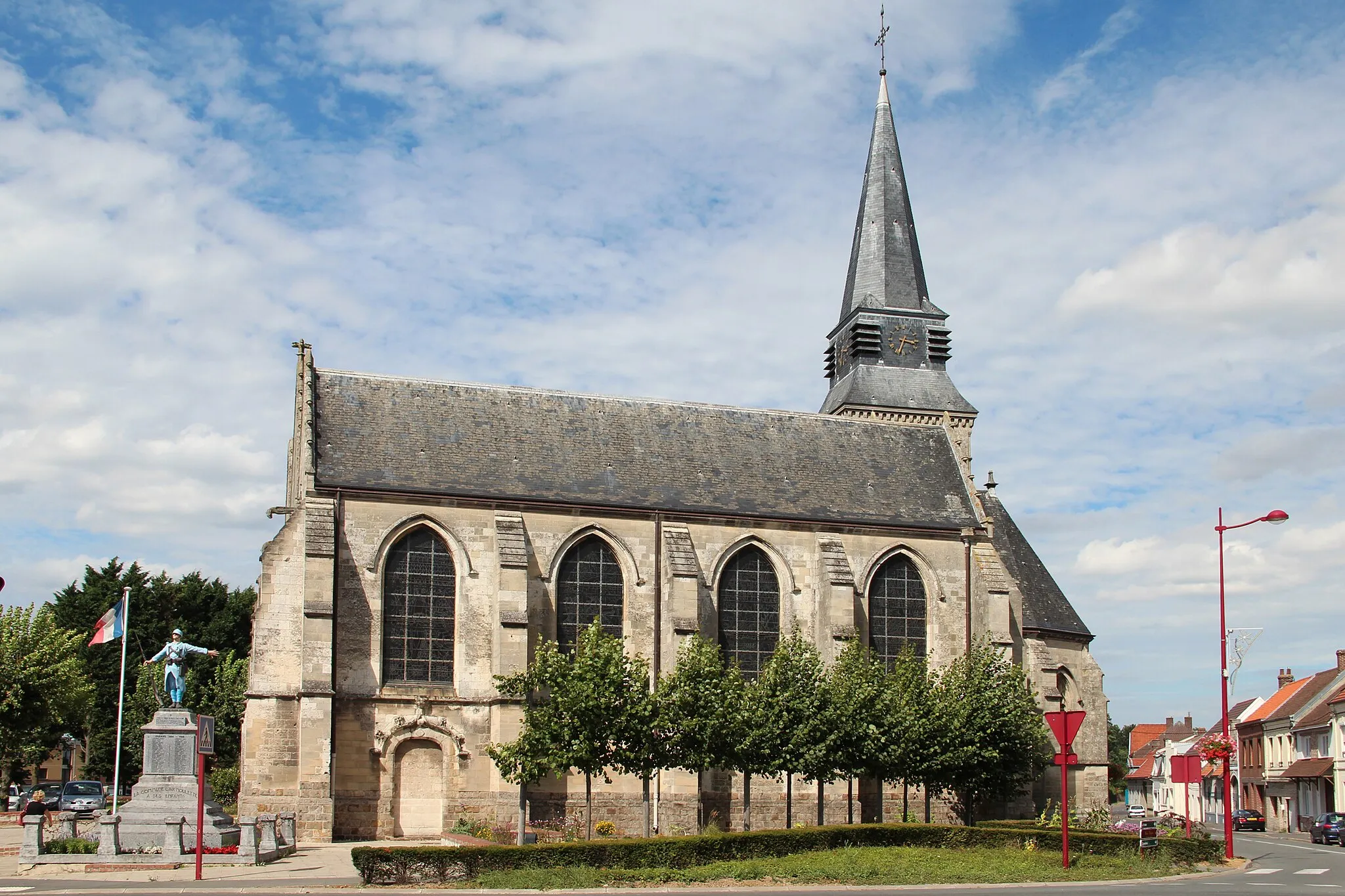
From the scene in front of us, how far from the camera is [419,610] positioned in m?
31.5

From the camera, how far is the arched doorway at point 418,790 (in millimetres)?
30266

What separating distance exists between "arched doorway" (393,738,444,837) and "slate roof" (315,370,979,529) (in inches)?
245

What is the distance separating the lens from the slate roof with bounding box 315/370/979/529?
33.0 metres

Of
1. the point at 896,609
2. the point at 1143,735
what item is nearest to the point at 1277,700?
the point at 896,609

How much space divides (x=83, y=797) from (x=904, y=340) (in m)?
31.0

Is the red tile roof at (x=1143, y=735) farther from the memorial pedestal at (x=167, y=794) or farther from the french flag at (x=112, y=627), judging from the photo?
the memorial pedestal at (x=167, y=794)

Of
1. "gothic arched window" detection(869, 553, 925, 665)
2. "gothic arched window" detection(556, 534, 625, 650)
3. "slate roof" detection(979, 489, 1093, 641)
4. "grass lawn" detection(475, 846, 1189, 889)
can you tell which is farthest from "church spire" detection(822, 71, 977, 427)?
"grass lawn" detection(475, 846, 1189, 889)

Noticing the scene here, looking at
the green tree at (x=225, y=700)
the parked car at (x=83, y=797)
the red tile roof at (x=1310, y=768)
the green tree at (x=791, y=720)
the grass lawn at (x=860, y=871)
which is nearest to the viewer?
the grass lawn at (x=860, y=871)

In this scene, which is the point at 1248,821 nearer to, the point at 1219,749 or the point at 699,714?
the point at 1219,749

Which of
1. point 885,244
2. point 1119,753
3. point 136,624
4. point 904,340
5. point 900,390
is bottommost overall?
point 1119,753

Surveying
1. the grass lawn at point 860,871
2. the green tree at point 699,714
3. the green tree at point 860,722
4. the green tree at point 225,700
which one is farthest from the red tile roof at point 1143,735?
the grass lawn at point 860,871

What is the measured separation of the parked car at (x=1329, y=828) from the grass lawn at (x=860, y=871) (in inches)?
776

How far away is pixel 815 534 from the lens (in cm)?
3519

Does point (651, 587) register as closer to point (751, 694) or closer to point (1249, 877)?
point (751, 694)
